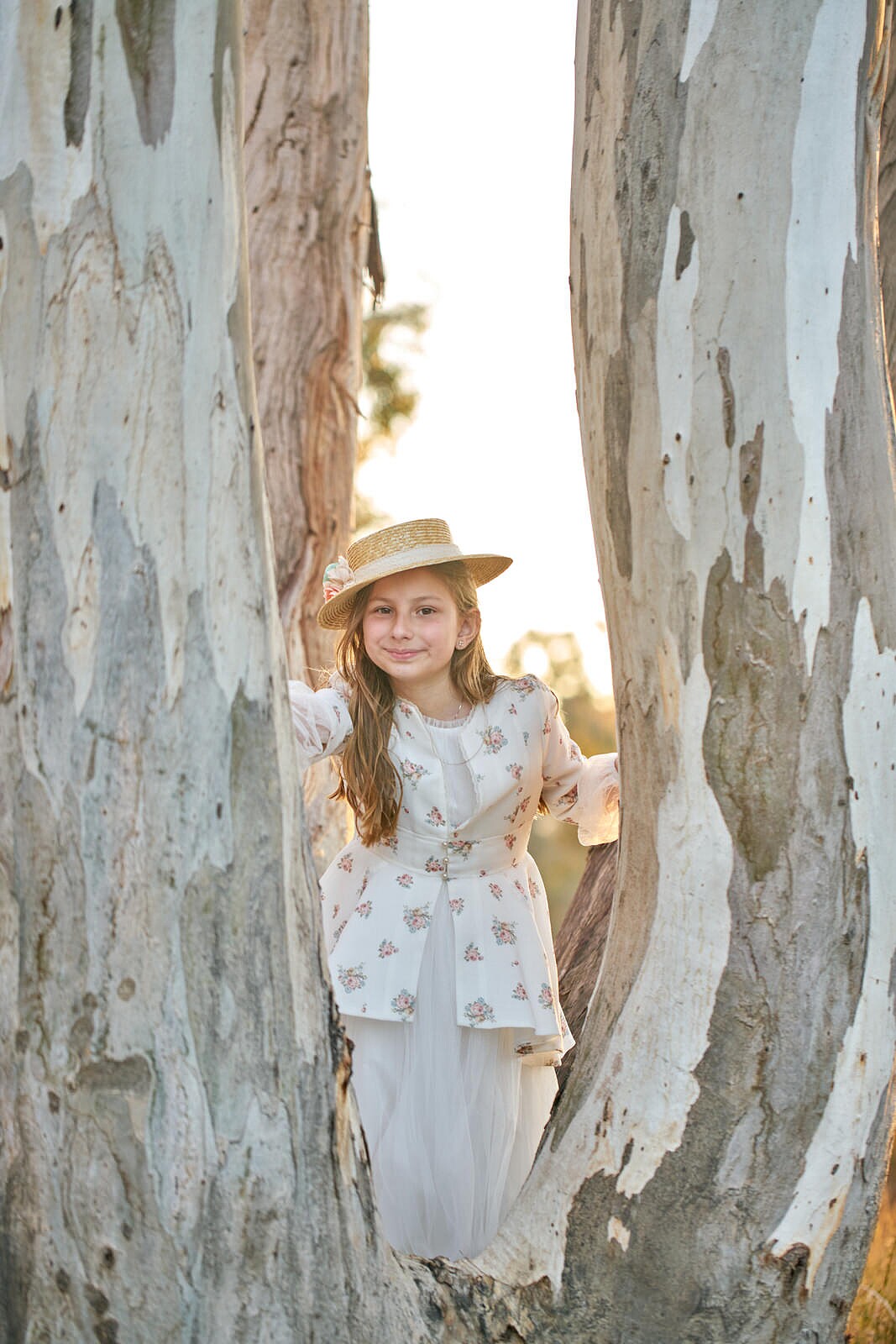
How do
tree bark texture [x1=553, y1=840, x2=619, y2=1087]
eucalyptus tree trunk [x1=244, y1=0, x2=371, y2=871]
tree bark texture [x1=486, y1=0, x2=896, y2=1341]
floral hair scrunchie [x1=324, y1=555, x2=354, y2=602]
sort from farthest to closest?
eucalyptus tree trunk [x1=244, y1=0, x2=371, y2=871] → tree bark texture [x1=553, y1=840, x2=619, y2=1087] → floral hair scrunchie [x1=324, y1=555, x2=354, y2=602] → tree bark texture [x1=486, y1=0, x2=896, y2=1341]

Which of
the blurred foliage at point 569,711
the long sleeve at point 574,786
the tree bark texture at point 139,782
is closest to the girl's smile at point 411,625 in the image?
the long sleeve at point 574,786

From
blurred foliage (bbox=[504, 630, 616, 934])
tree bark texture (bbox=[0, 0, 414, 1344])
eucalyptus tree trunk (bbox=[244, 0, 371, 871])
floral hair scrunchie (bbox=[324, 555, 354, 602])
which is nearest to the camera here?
tree bark texture (bbox=[0, 0, 414, 1344])

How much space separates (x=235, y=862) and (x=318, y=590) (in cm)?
362

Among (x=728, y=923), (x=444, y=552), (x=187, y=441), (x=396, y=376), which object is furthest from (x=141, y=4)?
(x=396, y=376)

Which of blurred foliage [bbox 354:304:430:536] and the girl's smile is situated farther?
blurred foliage [bbox 354:304:430:536]

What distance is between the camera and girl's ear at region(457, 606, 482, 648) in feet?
10.5

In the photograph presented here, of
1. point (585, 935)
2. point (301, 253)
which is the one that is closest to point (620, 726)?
point (585, 935)

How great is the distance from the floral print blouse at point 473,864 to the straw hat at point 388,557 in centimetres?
24

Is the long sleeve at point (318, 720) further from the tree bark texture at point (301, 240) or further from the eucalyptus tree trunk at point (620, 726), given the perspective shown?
the tree bark texture at point (301, 240)

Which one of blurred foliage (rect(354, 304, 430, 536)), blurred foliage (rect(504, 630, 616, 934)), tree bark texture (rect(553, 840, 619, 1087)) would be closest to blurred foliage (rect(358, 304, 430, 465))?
blurred foliage (rect(354, 304, 430, 536))

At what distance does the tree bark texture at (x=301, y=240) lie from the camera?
5312 millimetres

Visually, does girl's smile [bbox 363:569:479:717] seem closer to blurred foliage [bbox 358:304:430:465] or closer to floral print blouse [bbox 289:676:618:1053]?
floral print blouse [bbox 289:676:618:1053]

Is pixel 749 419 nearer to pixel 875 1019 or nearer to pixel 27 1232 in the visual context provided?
pixel 875 1019

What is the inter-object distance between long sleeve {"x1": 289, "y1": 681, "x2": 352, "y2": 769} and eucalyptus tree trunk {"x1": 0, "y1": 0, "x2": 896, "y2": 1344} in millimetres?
963
